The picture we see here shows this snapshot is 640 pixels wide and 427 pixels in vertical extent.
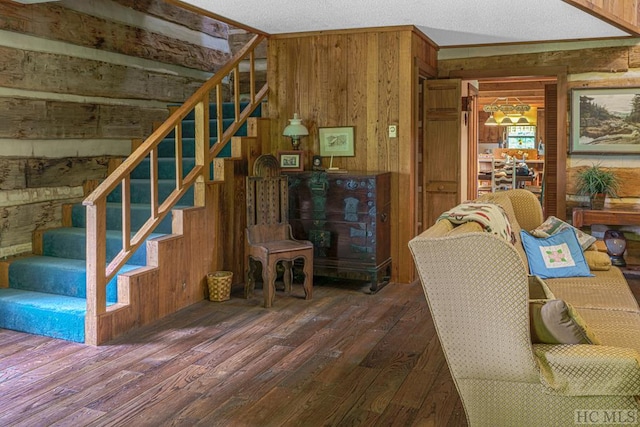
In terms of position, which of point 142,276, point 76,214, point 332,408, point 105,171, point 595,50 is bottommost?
point 332,408

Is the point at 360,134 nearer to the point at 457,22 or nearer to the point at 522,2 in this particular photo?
the point at 457,22

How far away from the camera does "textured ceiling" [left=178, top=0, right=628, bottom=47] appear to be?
4789 mm

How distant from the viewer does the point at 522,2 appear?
4.71 m

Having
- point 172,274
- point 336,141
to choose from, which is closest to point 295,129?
point 336,141

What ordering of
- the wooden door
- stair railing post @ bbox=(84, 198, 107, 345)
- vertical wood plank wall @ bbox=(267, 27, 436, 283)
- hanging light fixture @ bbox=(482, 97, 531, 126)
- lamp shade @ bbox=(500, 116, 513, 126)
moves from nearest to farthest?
stair railing post @ bbox=(84, 198, 107, 345)
vertical wood plank wall @ bbox=(267, 27, 436, 283)
the wooden door
hanging light fixture @ bbox=(482, 97, 531, 126)
lamp shade @ bbox=(500, 116, 513, 126)

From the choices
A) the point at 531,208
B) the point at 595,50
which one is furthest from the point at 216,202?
the point at 595,50

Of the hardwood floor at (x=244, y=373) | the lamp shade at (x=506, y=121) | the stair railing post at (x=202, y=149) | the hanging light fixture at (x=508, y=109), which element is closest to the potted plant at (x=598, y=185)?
the hardwood floor at (x=244, y=373)

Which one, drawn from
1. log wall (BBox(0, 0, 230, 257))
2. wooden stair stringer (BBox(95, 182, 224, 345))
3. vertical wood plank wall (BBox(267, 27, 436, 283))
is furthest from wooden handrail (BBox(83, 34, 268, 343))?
log wall (BBox(0, 0, 230, 257))

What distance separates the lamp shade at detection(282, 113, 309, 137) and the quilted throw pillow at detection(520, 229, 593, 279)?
234cm

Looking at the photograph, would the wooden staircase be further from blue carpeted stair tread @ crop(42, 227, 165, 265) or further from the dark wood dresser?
the dark wood dresser

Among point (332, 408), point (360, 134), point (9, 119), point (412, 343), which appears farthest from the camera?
point (360, 134)

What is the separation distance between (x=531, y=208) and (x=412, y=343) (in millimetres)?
1417

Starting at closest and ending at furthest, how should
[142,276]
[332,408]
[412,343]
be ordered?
[332,408]
[412,343]
[142,276]

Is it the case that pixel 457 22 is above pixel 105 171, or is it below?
above
